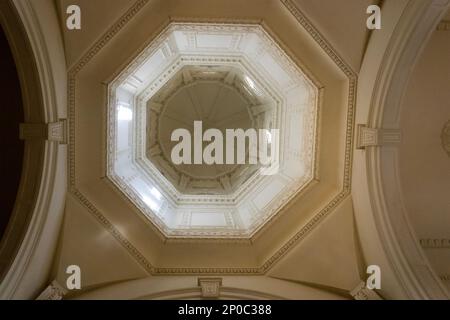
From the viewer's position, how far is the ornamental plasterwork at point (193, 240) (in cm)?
777

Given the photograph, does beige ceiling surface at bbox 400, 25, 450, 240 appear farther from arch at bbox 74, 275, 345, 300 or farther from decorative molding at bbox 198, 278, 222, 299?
decorative molding at bbox 198, 278, 222, 299

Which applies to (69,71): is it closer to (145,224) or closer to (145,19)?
(145,19)

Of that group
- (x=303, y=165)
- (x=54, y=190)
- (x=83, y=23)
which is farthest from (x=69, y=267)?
(x=303, y=165)

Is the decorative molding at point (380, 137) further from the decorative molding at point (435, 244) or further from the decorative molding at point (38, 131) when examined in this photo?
the decorative molding at point (38, 131)

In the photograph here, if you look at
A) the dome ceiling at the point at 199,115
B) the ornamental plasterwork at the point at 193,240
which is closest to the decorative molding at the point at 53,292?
the ornamental plasterwork at the point at 193,240

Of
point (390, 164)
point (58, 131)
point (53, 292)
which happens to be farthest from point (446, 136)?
point (53, 292)

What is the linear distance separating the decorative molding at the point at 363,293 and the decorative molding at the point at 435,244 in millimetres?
1852

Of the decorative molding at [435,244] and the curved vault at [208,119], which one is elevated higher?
the curved vault at [208,119]

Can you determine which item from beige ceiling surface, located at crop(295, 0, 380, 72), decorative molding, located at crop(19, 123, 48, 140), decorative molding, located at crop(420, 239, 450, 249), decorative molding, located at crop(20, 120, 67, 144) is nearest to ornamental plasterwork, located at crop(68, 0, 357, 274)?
beige ceiling surface, located at crop(295, 0, 380, 72)

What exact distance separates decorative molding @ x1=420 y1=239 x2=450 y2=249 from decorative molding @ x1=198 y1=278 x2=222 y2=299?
4.41 meters

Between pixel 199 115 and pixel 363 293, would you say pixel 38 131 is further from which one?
pixel 199 115

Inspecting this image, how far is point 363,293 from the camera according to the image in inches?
309

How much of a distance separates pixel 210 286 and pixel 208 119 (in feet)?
23.8

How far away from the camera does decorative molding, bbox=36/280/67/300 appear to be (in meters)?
7.50
